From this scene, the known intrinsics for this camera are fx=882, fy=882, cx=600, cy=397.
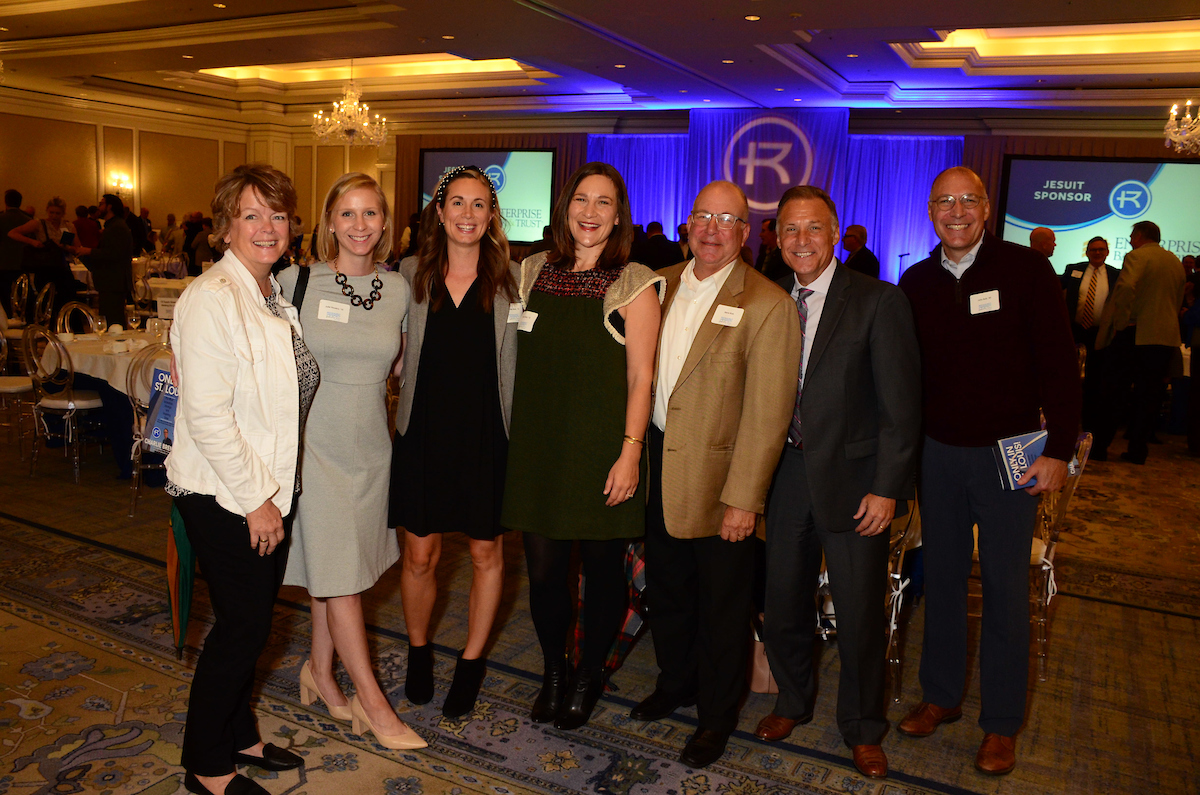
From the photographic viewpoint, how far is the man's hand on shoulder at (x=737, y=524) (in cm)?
243

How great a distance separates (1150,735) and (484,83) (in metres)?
11.7

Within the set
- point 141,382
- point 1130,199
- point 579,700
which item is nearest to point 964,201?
point 579,700

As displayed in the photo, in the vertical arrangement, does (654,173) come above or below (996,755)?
above

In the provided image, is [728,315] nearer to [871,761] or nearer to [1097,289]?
[871,761]

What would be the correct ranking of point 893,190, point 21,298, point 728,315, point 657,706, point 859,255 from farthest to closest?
1. point 893,190
2. point 21,298
3. point 859,255
4. point 657,706
5. point 728,315

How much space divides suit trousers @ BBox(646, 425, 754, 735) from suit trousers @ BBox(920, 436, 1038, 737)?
24.1 inches

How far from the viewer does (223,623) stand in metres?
2.16

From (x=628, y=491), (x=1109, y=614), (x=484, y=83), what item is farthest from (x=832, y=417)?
(x=484, y=83)

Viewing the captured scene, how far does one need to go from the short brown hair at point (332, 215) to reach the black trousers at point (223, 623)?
31.2 inches

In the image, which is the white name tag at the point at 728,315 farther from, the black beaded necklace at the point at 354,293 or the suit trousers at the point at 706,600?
the black beaded necklace at the point at 354,293

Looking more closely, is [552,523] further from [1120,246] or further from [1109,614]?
[1120,246]

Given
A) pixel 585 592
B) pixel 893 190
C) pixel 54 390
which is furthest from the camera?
pixel 893 190

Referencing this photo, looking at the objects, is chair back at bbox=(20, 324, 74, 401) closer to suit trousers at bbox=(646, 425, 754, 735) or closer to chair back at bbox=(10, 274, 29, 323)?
chair back at bbox=(10, 274, 29, 323)

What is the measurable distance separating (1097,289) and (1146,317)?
615mm
